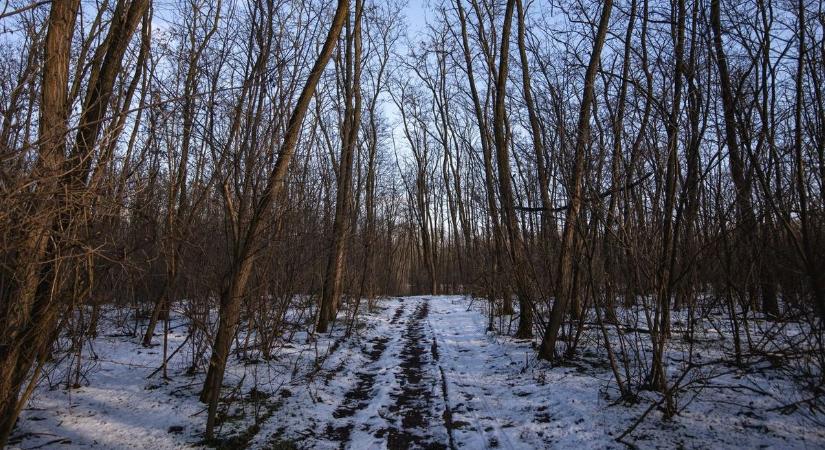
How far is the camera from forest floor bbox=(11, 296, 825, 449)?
12.2ft

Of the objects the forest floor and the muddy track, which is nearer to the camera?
the forest floor

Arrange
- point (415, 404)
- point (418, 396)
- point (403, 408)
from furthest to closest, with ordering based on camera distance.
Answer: point (418, 396)
point (415, 404)
point (403, 408)

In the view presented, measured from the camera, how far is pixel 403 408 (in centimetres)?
484

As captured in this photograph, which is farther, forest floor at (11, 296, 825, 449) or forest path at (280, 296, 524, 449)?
forest path at (280, 296, 524, 449)

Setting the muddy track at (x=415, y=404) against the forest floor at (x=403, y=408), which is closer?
the forest floor at (x=403, y=408)

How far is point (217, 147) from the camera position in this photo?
4.15m

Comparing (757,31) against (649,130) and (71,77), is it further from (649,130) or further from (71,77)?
(71,77)

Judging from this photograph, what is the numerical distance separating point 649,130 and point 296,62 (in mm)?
4025

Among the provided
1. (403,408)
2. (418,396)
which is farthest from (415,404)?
(418,396)

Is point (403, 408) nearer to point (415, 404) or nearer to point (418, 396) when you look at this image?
point (415, 404)

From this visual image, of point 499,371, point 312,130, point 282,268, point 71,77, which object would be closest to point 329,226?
point 282,268

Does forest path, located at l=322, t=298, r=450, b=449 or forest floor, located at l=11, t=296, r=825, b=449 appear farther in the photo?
forest path, located at l=322, t=298, r=450, b=449

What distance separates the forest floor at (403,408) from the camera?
3.72 metres

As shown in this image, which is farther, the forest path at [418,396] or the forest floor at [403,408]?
the forest path at [418,396]
